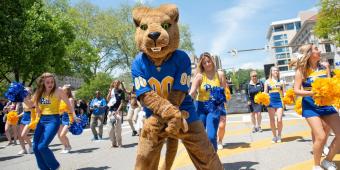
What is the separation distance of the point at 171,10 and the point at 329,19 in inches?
1454

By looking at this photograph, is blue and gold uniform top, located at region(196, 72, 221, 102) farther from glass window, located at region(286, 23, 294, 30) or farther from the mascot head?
glass window, located at region(286, 23, 294, 30)

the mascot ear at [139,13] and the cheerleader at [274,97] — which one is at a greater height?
the mascot ear at [139,13]

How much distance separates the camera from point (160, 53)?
3.87 m

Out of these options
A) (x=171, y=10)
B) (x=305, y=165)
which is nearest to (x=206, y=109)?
(x=305, y=165)

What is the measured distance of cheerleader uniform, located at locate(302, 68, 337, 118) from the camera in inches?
207

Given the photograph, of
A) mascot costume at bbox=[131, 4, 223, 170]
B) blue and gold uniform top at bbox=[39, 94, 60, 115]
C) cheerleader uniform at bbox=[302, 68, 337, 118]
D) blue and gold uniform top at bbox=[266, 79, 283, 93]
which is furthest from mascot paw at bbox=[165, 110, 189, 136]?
blue and gold uniform top at bbox=[266, 79, 283, 93]

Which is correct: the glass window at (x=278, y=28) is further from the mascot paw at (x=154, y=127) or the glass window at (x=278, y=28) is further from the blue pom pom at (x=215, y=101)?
the mascot paw at (x=154, y=127)

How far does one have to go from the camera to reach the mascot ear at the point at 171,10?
13.3 feet

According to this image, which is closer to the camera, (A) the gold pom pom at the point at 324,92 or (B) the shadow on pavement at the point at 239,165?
(A) the gold pom pom at the point at 324,92

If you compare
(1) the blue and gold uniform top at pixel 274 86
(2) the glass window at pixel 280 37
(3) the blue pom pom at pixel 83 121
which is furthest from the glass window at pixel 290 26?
(3) the blue pom pom at pixel 83 121

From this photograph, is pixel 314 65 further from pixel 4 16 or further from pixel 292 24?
pixel 292 24

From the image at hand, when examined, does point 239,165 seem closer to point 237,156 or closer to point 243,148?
point 237,156

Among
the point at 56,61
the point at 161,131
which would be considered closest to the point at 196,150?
Answer: the point at 161,131

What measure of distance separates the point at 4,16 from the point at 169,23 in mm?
20223
